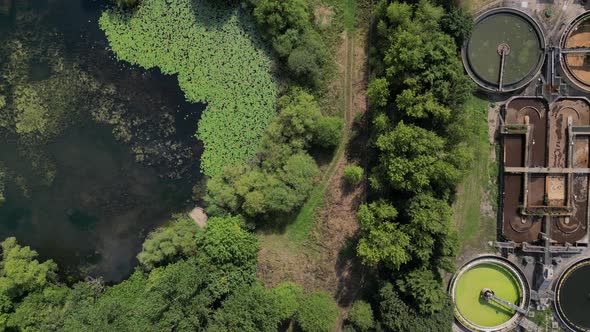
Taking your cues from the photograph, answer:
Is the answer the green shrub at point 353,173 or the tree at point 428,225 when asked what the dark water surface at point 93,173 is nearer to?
the green shrub at point 353,173

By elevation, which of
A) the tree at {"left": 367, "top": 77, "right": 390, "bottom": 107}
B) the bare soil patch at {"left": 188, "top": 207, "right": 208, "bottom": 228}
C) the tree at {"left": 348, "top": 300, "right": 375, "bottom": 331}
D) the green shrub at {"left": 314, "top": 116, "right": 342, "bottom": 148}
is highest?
the tree at {"left": 367, "top": 77, "right": 390, "bottom": 107}

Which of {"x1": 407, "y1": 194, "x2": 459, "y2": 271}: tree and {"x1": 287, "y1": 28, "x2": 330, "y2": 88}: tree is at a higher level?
{"x1": 287, "y1": 28, "x2": 330, "y2": 88}: tree

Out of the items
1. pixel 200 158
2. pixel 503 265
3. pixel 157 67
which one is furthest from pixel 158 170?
pixel 503 265

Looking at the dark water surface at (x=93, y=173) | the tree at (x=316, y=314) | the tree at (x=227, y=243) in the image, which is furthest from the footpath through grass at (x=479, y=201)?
the dark water surface at (x=93, y=173)

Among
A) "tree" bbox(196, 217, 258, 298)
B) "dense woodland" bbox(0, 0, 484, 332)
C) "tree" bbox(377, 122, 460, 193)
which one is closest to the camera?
"tree" bbox(377, 122, 460, 193)

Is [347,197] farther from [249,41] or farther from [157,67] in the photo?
[157,67]

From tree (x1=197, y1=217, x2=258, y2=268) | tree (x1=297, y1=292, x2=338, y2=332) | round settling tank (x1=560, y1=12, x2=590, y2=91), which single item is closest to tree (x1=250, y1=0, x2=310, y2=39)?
tree (x1=197, y1=217, x2=258, y2=268)

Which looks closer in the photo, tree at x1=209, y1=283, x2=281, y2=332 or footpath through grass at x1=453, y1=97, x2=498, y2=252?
tree at x1=209, y1=283, x2=281, y2=332

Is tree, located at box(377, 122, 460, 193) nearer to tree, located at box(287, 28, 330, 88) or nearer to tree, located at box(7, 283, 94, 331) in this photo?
tree, located at box(287, 28, 330, 88)
